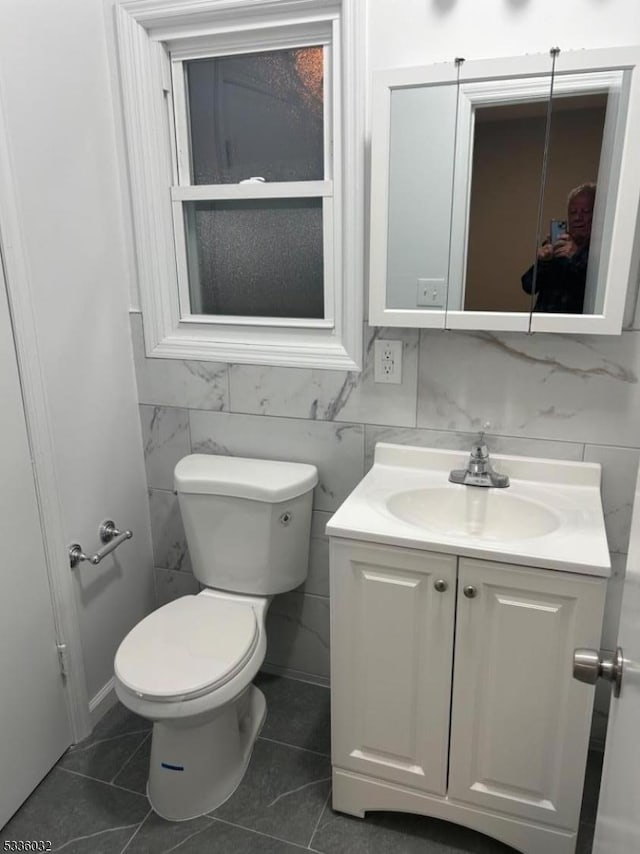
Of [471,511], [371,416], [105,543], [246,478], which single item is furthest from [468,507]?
[105,543]

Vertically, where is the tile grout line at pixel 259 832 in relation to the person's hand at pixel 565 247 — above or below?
below

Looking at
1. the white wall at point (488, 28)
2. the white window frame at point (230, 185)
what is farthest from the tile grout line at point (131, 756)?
the white wall at point (488, 28)

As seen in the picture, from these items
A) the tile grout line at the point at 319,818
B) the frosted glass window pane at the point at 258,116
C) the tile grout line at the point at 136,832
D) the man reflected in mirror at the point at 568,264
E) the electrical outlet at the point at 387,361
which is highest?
the frosted glass window pane at the point at 258,116

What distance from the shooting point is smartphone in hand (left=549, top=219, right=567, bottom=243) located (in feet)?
4.77

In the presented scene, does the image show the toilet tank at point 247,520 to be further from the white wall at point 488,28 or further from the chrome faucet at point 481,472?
the white wall at point 488,28

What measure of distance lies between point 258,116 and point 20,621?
154 cm

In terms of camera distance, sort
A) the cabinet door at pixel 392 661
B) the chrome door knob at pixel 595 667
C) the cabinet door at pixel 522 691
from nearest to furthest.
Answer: the chrome door knob at pixel 595 667
the cabinet door at pixel 522 691
the cabinet door at pixel 392 661

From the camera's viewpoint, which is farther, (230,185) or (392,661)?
(230,185)

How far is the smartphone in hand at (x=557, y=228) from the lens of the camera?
4.77 feet

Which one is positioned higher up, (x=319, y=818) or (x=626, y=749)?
(x=626, y=749)

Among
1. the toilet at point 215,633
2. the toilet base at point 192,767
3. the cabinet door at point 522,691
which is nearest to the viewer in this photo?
the cabinet door at point 522,691

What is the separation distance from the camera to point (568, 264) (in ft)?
4.80

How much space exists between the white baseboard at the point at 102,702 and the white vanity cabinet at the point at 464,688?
32.4 inches

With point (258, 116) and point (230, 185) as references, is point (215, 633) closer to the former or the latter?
point (230, 185)
